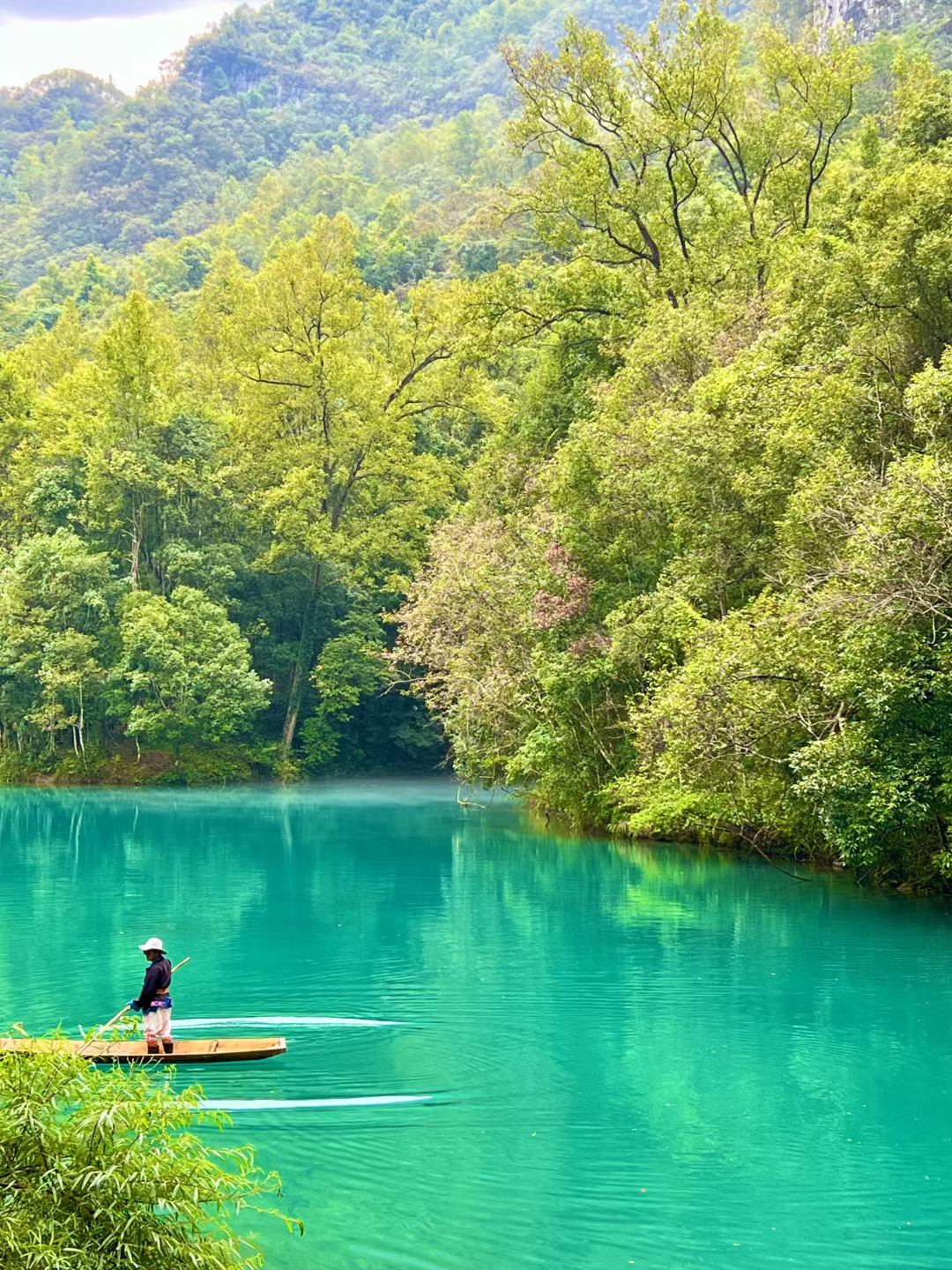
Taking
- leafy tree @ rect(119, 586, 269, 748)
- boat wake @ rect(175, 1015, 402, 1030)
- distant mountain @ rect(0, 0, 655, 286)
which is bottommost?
boat wake @ rect(175, 1015, 402, 1030)

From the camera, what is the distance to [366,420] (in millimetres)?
42188

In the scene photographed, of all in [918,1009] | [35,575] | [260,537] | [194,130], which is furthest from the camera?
[194,130]

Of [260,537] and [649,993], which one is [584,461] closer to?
[649,993]

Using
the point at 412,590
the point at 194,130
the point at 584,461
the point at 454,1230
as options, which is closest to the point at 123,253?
the point at 194,130

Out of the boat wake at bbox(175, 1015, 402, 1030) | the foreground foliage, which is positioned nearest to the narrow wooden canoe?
the boat wake at bbox(175, 1015, 402, 1030)

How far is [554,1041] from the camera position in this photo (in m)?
11.1

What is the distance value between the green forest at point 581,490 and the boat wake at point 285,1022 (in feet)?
22.7

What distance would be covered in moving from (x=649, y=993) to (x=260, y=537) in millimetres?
32959

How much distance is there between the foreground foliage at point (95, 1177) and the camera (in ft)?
15.7

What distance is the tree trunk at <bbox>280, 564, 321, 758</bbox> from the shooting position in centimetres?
4255

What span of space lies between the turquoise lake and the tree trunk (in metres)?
19.6

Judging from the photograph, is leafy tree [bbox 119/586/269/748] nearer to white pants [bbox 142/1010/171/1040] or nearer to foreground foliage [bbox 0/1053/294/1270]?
white pants [bbox 142/1010/171/1040]

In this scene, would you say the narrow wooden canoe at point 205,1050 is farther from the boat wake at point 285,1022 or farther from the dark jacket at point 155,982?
the boat wake at point 285,1022

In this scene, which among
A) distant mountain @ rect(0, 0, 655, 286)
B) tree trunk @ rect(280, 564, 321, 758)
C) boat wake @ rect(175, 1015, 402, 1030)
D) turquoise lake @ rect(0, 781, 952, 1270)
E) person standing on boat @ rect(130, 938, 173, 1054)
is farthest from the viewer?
distant mountain @ rect(0, 0, 655, 286)
